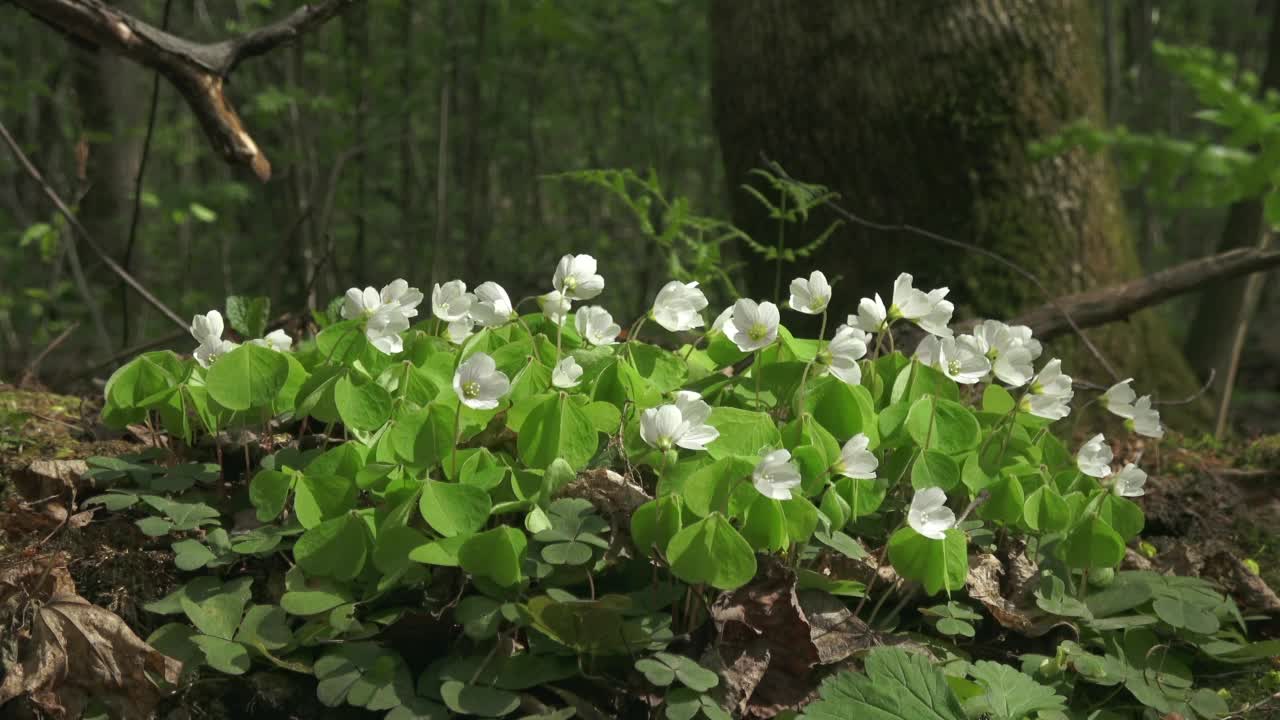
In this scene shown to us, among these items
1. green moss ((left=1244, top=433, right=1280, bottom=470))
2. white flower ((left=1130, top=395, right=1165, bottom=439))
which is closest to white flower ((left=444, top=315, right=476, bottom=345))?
white flower ((left=1130, top=395, right=1165, bottom=439))

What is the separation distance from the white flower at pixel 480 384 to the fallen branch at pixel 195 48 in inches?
71.1

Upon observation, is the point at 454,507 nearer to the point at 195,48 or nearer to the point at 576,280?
the point at 576,280

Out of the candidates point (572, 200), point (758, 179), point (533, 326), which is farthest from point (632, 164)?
point (533, 326)

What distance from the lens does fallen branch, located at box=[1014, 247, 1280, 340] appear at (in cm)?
329

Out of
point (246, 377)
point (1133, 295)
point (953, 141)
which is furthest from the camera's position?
point (953, 141)

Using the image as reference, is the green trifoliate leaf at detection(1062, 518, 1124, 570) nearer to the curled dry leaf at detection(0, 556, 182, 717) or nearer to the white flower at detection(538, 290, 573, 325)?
the white flower at detection(538, 290, 573, 325)

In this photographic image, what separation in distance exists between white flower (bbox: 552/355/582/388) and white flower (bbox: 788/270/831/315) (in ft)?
1.51

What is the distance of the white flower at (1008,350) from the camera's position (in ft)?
6.61

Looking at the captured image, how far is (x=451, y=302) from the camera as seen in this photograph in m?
2.08

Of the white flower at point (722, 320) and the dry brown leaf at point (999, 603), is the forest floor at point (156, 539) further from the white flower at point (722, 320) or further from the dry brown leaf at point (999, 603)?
the white flower at point (722, 320)

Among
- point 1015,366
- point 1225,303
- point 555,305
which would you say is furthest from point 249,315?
point 1225,303

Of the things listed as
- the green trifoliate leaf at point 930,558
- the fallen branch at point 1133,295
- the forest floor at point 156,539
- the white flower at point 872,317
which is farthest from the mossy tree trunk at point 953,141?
the green trifoliate leaf at point 930,558

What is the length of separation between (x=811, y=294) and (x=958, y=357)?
31 cm

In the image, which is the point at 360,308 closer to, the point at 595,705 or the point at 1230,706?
the point at 595,705
